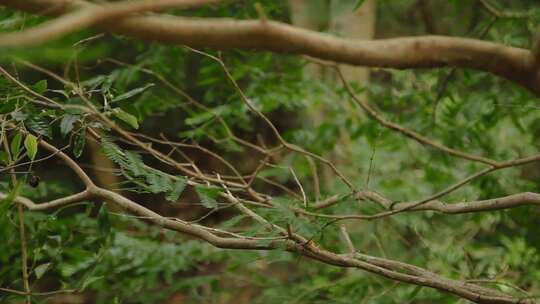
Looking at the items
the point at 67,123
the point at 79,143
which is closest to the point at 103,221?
the point at 79,143

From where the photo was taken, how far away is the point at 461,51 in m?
0.93

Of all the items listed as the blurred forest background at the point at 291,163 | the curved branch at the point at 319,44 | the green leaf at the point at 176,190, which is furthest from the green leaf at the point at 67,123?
the curved branch at the point at 319,44

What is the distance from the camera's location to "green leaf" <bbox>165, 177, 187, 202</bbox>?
1490 millimetres

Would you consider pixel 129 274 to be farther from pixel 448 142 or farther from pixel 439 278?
pixel 439 278

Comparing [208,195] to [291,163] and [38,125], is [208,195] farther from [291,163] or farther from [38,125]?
[291,163]

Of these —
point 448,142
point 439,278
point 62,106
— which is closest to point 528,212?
point 448,142

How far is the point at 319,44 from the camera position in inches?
34.4

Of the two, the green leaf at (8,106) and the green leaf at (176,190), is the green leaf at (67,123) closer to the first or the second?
the green leaf at (8,106)

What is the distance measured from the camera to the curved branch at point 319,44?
814mm

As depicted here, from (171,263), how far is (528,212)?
1.59 m

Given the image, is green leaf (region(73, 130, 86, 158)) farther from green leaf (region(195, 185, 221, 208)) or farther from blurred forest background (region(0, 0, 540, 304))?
green leaf (region(195, 185, 221, 208))

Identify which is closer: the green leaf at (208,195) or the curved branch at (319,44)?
the curved branch at (319,44)

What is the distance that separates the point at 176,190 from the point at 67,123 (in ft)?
0.95

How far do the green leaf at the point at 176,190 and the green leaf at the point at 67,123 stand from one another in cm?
27
